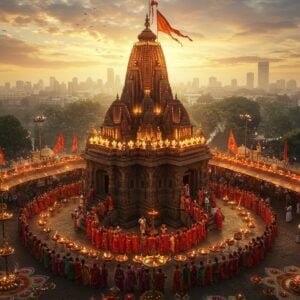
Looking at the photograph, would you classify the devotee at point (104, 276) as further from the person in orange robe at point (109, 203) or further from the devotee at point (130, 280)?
the person in orange robe at point (109, 203)

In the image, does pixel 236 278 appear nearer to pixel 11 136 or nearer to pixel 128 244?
pixel 128 244

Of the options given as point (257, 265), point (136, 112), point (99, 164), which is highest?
point (136, 112)

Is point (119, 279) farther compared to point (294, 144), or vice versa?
point (294, 144)

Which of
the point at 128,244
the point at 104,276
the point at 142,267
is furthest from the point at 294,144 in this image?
the point at 104,276

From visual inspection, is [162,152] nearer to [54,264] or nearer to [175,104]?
[175,104]

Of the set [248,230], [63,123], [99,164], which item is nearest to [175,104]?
[99,164]

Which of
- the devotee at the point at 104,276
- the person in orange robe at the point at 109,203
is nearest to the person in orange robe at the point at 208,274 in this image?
the devotee at the point at 104,276
